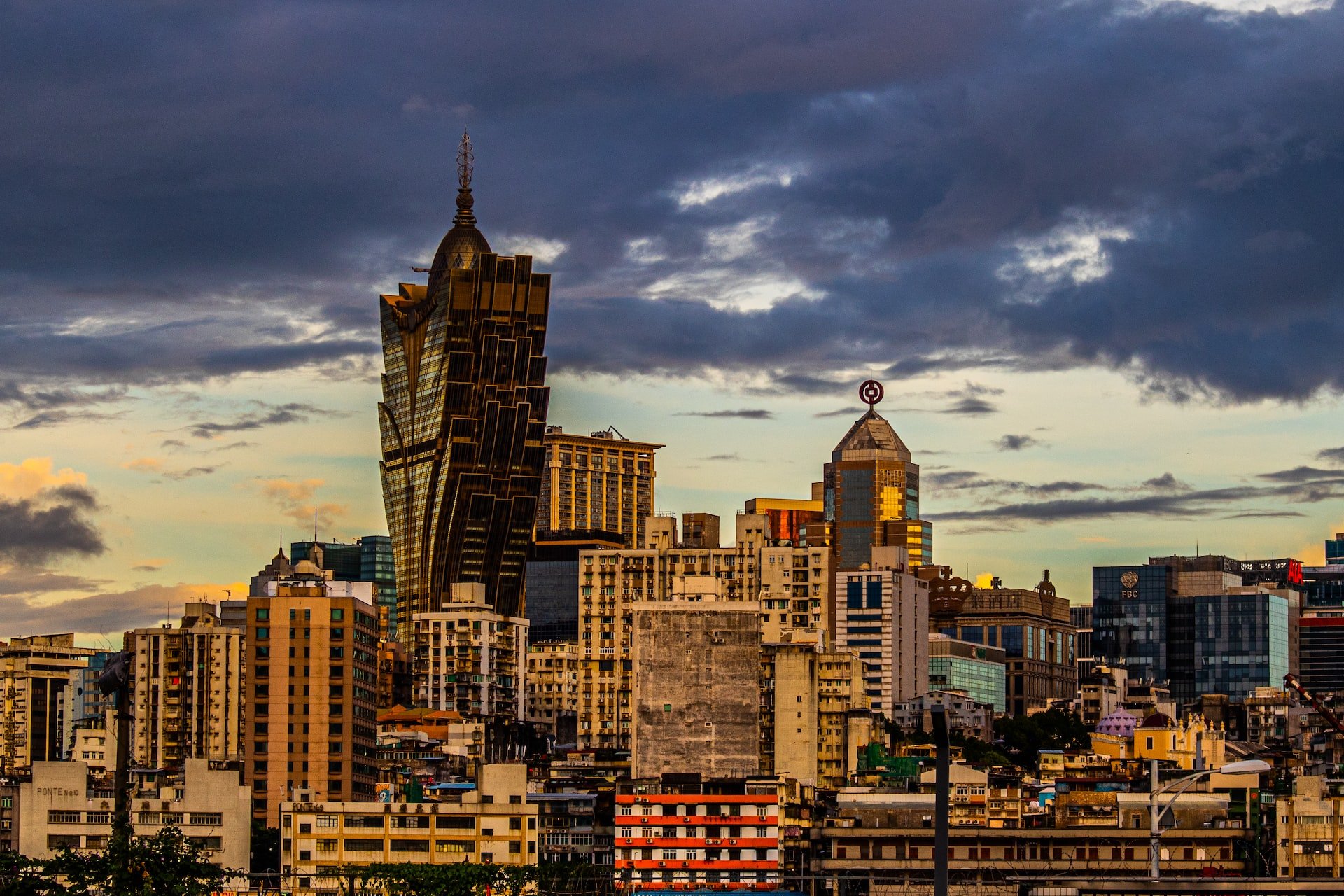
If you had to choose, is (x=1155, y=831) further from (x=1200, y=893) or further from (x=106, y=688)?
(x=106, y=688)

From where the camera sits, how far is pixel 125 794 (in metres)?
95.0

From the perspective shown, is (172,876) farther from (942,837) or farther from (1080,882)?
(942,837)

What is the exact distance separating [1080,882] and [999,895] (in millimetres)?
41239

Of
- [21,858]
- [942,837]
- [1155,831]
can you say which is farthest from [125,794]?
[21,858]

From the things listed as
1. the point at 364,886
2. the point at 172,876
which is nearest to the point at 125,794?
the point at 172,876

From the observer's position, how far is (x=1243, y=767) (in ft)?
371

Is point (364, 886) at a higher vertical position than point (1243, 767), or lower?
lower

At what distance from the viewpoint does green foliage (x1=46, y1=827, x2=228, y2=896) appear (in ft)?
441

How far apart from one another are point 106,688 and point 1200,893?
82460mm

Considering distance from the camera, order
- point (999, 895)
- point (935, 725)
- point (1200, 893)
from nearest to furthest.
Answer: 1. point (935, 725)
2. point (1200, 893)
3. point (999, 895)

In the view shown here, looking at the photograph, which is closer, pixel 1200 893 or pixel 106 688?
pixel 106 688

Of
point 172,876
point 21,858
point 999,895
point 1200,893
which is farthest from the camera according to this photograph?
point 999,895

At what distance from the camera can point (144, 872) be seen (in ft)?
487

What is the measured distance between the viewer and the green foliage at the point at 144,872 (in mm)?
134500
